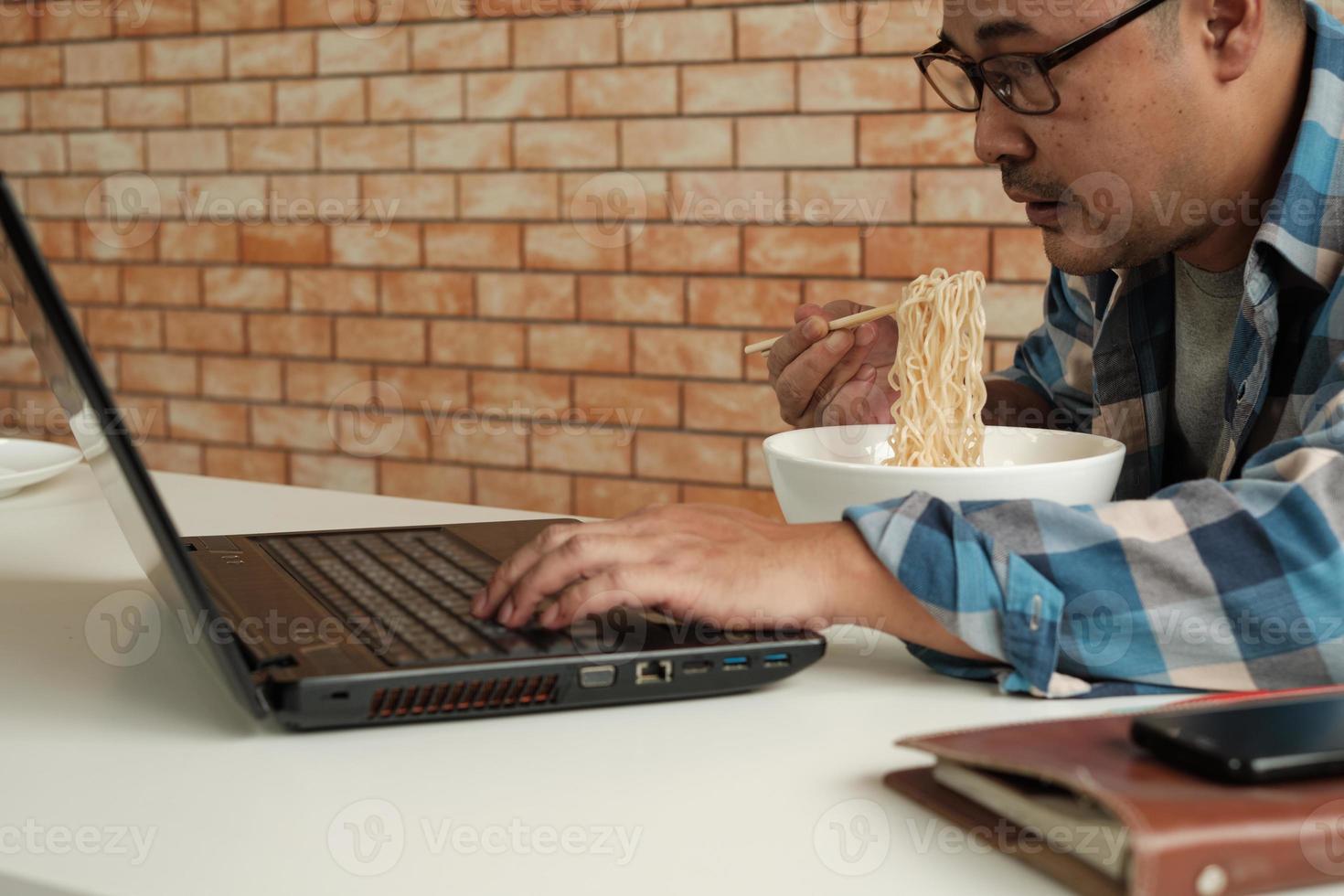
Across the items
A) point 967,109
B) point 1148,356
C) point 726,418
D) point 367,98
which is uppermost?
point 367,98

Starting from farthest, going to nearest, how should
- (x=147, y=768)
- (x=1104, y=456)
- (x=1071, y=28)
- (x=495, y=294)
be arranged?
(x=495, y=294) < (x=1071, y=28) < (x=1104, y=456) < (x=147, y=768)

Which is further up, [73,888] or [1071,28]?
[1071,28]

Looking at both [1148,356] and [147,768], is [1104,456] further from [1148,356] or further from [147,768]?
[147,768]

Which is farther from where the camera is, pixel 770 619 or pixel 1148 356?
pixel 1148 356

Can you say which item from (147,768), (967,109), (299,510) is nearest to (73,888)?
(147,768)

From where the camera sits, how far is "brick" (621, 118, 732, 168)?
2.97m

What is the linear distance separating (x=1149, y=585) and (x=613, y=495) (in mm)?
2330

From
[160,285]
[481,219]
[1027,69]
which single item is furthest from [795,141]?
[160,285]

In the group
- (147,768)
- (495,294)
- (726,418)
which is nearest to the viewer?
(147,768)

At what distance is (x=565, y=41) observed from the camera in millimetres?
3080

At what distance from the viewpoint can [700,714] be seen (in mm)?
890

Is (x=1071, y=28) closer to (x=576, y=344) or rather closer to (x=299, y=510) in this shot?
(x=299, y=510)

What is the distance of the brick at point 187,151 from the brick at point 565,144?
2.87 feet

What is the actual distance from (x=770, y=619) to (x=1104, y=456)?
0.33m
